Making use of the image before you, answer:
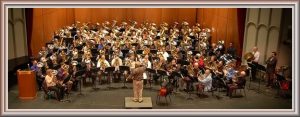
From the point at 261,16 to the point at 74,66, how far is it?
23.9 feet

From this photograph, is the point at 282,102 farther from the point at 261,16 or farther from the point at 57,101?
the point at 57,101

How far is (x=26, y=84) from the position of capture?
37.6 ft

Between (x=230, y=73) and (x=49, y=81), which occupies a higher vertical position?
(x=230, y=73)

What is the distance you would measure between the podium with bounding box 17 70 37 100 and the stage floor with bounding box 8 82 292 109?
0.77ft

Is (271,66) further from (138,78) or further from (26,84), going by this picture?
(26,84)

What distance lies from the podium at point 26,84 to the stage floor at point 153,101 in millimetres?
235

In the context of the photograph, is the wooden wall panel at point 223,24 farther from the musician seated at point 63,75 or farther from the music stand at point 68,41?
the musician seated at point 63,75

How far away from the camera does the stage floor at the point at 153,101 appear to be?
36.2 ft

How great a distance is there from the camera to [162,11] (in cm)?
2339

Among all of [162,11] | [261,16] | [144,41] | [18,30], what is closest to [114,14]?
[162,11]

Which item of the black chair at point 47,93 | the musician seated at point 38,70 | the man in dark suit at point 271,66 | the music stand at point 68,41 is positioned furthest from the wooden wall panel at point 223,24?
the musician seated at point 38,70

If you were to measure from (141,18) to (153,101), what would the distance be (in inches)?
501

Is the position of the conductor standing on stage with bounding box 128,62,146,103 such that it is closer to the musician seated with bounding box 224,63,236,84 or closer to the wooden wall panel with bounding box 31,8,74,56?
the musician seated with bounding box 224,63,236,84
